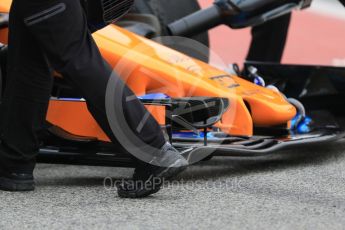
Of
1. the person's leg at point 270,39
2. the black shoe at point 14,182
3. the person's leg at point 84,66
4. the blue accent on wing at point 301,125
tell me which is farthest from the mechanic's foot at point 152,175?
the person's leg at point 270,39

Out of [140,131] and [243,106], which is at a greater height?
[140,131]

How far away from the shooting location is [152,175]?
295 centimetres

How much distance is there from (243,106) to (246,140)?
167 millimetres

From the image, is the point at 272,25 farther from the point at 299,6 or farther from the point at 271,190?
the point at 271,190

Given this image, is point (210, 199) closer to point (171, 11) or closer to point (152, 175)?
point (152, 175)

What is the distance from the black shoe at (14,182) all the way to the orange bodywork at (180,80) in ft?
2.23

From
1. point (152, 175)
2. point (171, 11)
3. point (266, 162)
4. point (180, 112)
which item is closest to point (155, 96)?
point (180, 112)

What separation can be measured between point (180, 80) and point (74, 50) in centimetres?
99

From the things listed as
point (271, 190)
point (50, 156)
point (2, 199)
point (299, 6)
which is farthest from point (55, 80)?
point (299, 6)

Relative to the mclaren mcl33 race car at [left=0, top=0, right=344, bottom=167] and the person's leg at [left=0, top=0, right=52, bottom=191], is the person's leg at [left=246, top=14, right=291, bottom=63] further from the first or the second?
the person's leg at [left=0, top=0, right=52, bottom=191]

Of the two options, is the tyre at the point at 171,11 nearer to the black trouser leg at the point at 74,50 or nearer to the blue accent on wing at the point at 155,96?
the blue accent on wing at the point at 155,96

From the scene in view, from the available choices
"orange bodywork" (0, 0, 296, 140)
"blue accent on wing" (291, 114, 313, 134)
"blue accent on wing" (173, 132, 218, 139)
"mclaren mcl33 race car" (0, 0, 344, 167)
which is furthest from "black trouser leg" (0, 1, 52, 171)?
"blue accent on wing" (291, 114, 313, 134)

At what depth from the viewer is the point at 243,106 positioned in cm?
370

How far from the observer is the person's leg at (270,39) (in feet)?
16.8
